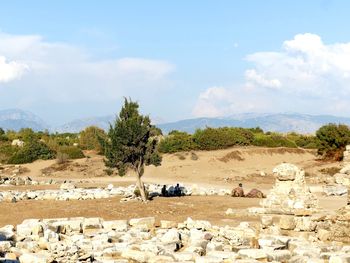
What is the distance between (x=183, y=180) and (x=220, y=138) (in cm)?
1419

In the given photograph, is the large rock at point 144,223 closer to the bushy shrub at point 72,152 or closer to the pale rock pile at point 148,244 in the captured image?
the pale rock pile at point 148,244

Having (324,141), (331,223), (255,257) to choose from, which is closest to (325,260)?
(255,257)

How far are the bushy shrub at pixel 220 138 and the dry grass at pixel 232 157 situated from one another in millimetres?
3101

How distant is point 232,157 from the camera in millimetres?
50344

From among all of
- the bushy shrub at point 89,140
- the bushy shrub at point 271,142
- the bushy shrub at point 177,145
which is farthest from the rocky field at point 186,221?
the bushy shrub at point 89,140

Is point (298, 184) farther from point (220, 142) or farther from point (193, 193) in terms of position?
point (220, 142)

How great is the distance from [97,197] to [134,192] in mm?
2387

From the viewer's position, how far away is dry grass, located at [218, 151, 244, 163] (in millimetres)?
49562

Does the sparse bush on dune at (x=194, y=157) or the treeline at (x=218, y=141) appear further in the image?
the treeline at (x=218, y=141)

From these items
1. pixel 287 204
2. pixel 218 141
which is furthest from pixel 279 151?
pixel 287 204

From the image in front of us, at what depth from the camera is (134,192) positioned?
1157 inches

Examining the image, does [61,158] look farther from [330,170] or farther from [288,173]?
[288,173]

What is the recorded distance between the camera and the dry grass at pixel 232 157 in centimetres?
4956

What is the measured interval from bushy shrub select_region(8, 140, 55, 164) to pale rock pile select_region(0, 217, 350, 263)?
124ft
